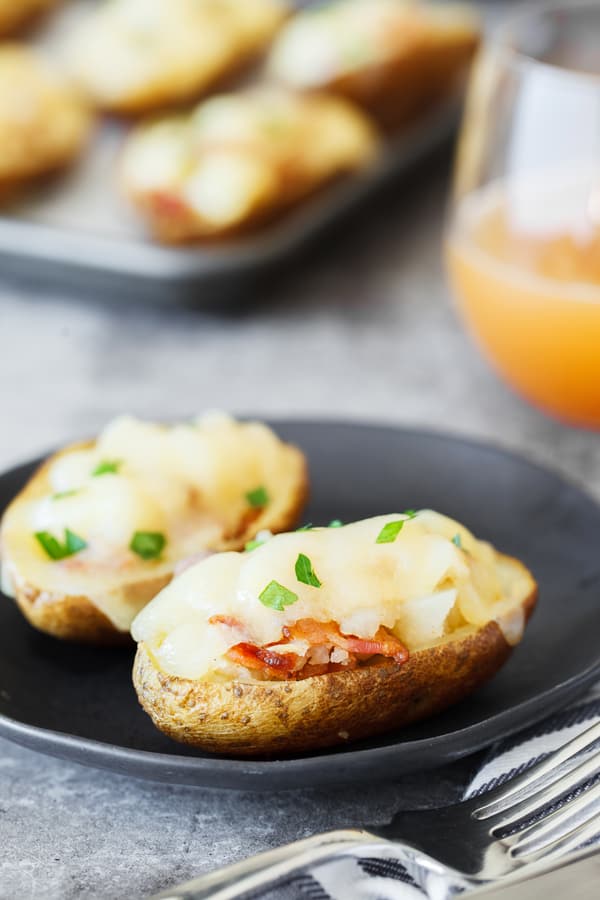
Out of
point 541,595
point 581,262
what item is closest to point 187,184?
point 581,262

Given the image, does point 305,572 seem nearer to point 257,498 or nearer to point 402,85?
point 257,498

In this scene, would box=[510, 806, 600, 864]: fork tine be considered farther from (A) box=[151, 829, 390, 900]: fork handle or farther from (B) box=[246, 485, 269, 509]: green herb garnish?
(B) box=[246, 485, 269, 509]: green herb garnish

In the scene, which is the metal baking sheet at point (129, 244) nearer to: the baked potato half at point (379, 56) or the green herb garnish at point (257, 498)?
the baked potato half at point (379, 56)

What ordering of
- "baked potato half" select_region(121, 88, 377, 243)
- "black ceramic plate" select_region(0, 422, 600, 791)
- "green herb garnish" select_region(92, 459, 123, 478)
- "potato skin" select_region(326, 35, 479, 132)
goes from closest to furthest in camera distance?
"black ceramic plate" select_region(0, 422, 600, 791)
"green herb garnish" select_region(92, 459, 123, 478)
"baked potato half" select_region(121, 88, 377, 243)
"potato skin" select_region(326, 35, 479, 132)

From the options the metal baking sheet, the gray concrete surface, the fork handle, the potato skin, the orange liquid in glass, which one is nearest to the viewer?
the fork handle

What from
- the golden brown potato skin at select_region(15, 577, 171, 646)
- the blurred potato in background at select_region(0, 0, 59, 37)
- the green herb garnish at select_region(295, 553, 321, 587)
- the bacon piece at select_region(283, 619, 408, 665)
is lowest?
the blurred potato in background at select_region(0, 0, 59, 37)

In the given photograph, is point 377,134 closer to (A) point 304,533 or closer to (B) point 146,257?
(B) point 146,257

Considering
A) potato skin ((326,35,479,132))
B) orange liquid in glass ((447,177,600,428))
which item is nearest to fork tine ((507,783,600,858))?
orange liquid in glass ((447,177,600,428))
